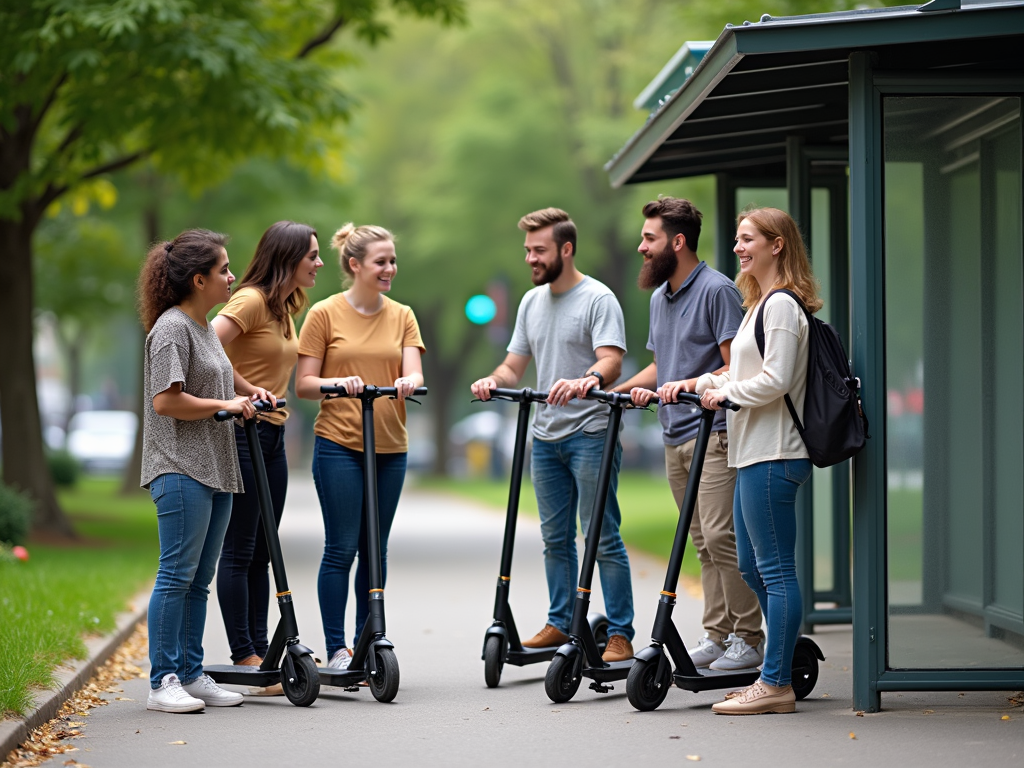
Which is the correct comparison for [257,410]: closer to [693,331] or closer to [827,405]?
[693,331]

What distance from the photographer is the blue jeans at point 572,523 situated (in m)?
6.95

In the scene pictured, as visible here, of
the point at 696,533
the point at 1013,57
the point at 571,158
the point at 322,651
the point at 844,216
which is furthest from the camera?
the point at 571,158

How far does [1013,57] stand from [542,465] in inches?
115

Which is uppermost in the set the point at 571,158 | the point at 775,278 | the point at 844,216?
the point at 571,158

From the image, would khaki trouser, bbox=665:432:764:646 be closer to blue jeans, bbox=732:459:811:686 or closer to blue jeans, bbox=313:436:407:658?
blue jeans, bbox=732:459:811:686

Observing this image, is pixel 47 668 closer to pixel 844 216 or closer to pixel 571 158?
pixel 844 216

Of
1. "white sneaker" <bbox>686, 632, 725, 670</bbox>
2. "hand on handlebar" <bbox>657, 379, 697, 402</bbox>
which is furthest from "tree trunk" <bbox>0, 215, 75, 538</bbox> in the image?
"hand on handlebar" <bbox>657, 379, 697, 402</bbox>

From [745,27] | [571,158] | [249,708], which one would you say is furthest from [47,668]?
[571,158]

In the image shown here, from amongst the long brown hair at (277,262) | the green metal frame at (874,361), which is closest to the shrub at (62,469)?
the long brown hair at (277,262)

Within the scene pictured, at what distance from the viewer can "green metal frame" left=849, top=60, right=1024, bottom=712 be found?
596cm

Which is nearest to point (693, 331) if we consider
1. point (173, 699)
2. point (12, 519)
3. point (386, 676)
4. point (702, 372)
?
point (702, 372)

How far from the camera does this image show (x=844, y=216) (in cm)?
879

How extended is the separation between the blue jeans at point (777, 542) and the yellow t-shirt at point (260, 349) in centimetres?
218

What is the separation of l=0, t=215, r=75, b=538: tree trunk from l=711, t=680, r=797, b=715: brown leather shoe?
34.4ft
